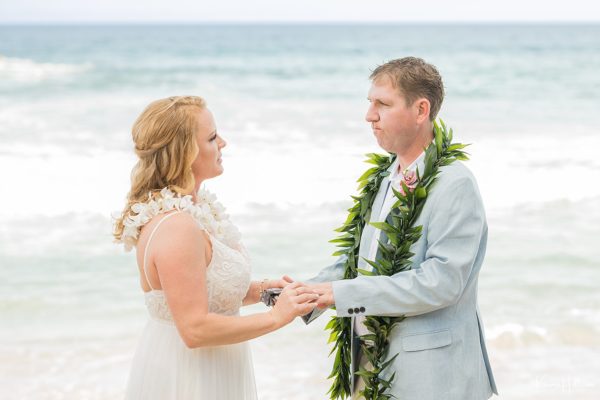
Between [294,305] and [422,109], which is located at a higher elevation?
[422,109]

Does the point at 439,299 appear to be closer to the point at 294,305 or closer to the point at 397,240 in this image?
the point at 397,240

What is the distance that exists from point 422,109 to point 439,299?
74cm

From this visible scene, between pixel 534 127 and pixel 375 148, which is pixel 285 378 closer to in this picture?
pixel 375 148

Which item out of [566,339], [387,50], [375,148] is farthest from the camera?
[387,50]

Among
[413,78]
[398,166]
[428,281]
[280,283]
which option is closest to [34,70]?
[280,283]

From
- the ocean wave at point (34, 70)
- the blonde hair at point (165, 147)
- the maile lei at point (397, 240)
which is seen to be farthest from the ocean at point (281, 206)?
the blonde hair at point (165, 147)

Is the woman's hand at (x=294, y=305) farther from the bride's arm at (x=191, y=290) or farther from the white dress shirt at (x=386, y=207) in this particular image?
the white dress shirt at (x=386, y=207)

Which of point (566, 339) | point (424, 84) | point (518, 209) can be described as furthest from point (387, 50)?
point (424, 84)

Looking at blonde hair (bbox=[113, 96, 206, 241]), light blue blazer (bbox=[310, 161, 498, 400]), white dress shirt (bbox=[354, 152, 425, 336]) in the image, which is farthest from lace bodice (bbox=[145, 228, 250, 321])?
white dress shirt (bbox=[354, 152, 425, 336])

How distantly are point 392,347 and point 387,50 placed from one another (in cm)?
4249

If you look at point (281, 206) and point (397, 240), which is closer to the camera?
point (397, 240)

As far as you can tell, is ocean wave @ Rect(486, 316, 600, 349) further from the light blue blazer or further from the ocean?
the light blue blazer

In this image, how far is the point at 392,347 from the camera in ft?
10.6

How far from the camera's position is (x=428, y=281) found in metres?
3.01
